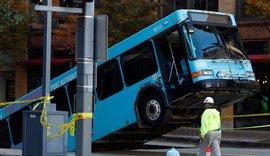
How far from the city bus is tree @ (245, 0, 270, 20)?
885cm

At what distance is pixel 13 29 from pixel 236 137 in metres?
13.4

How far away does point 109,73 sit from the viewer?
56.4 feet

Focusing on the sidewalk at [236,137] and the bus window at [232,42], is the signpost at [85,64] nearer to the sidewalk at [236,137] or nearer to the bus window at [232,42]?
the bus window at [232,42]

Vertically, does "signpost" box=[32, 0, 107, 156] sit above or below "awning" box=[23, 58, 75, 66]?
below

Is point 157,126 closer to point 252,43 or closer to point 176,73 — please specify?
point 176,73

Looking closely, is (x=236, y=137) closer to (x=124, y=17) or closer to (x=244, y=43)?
(x=244, y=43)

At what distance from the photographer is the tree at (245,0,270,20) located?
24681 millimetres

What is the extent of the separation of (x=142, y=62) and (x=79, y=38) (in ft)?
23.1

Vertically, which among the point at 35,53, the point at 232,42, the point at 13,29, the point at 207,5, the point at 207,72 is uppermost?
the point at 207,5

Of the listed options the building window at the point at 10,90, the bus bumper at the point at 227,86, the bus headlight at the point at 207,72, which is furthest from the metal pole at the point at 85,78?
the building window at the point at 10,90

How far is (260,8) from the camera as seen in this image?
25.0 m

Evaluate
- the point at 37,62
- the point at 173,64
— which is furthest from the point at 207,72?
the point at 37,62

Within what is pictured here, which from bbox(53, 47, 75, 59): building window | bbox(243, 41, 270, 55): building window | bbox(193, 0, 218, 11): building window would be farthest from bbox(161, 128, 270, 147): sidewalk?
bbox(53, 47, 75, 59): building window

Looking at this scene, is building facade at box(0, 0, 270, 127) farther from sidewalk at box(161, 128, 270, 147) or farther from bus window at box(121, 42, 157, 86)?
bus window at box(121, 42, 157, 86)
